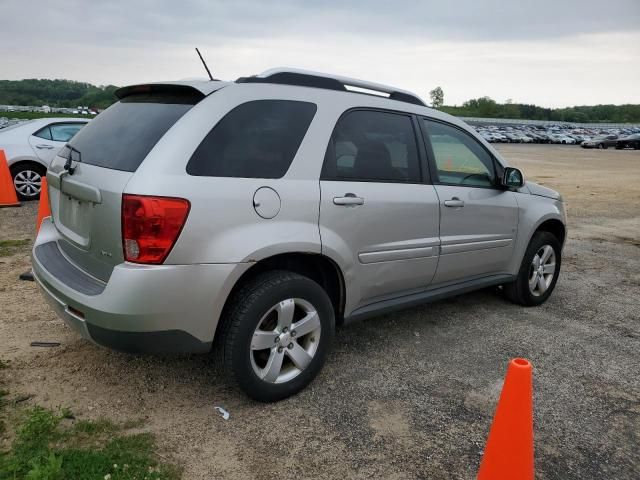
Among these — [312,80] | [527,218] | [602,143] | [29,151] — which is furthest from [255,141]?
[602,143]

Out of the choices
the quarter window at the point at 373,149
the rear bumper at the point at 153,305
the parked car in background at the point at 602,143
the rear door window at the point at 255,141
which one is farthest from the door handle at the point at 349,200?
the parked car in background at the point at 602,143

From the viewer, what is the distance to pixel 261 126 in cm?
296

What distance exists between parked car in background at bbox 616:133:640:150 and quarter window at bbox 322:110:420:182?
50.7 metres

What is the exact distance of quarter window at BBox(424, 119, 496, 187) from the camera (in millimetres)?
3934

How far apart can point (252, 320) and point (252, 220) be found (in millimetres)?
527

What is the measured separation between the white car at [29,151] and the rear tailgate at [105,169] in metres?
6.65

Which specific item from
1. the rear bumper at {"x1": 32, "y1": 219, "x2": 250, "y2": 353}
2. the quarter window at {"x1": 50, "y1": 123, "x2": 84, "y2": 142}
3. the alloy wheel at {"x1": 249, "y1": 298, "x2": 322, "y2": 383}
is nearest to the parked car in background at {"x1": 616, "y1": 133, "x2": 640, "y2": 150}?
the quarter window at {"x1": 50, "y1": 123, "x2": 84, "y2": 142}

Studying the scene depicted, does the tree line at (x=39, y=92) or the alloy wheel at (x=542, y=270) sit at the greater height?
the tree line at (x=39, y=92)

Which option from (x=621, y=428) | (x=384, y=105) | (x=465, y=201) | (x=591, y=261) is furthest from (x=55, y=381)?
(x=591, y=261)

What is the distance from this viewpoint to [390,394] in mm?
3256

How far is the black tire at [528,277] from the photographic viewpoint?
15.7 feet

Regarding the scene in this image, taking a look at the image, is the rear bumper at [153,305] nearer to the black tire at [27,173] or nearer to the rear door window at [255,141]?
the rear door window at [255,141]

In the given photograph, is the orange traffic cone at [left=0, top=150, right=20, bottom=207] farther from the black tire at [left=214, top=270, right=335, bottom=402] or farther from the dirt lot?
the black tire at [left=214, top=270, right=335, bottom=402]

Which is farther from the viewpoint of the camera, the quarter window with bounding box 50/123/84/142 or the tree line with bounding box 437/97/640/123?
the tree line with bounding box 437/97/640/123
